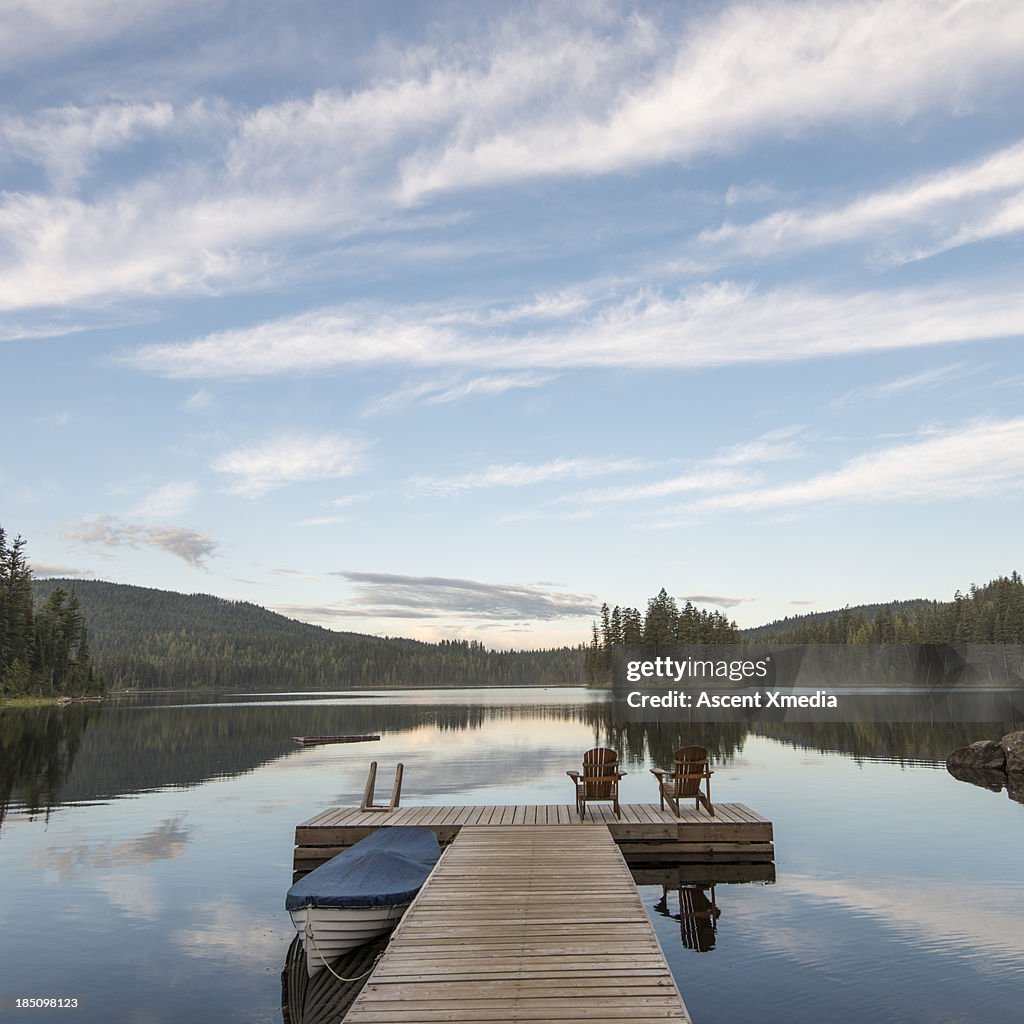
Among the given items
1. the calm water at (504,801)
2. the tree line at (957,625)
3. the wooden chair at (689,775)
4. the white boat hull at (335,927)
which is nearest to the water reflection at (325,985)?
the white boat hull at (335,927)

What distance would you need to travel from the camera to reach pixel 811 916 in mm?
17719

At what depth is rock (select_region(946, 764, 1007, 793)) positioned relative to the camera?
39438 mm

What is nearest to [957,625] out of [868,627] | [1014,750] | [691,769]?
[868,627]

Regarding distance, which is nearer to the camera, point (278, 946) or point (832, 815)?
point (278, 946)

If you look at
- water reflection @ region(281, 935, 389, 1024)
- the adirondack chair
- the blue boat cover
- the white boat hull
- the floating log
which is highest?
the adirondack chair

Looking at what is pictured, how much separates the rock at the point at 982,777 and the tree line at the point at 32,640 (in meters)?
111

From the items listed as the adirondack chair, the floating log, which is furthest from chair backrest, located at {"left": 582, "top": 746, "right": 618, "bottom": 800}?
the floating log

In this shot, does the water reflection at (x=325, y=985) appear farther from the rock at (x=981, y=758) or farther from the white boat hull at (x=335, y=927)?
the rock at (x=981, y=758)

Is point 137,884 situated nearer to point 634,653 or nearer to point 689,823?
point 689,823

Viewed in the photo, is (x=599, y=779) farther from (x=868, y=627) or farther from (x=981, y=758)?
(x=868, y=627)

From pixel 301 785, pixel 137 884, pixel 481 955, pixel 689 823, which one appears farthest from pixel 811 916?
pixel 301 785

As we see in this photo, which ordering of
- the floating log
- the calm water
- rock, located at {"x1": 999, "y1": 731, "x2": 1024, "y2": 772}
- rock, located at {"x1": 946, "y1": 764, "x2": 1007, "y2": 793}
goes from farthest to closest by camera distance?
the floating log, rock, located at {"x1": 999, "y1": 731, "x2": 1024, "y2": 772}, rock, located at {"x1": 946, "y1": 764, "x2": 1007, "y2": 793}, the calm water

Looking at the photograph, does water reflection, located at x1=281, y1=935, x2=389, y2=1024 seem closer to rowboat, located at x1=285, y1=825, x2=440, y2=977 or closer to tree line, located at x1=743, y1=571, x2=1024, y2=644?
rowboat, located at x1=285, y1=825, x2=440, y2=977

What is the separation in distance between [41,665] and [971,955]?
13149 cm
